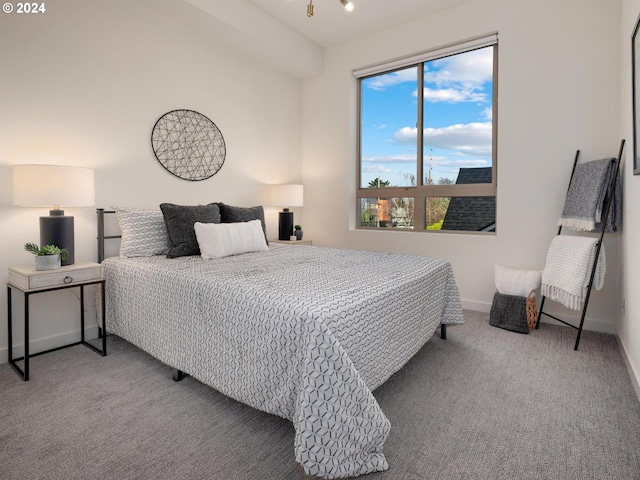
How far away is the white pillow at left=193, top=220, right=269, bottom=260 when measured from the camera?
107 inches

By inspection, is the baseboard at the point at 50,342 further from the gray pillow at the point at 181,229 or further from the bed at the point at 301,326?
the gray pillow at the point at 181,229

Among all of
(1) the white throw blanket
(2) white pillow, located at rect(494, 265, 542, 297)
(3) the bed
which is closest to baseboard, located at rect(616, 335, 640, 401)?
(1) the white throw blanket

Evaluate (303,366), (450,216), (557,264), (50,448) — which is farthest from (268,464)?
(450,216)

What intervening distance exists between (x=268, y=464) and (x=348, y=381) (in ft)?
1.67

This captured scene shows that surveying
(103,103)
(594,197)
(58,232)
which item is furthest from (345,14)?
(58,232)

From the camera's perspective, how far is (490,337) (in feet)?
9.52

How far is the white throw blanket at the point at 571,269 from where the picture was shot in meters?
2.65

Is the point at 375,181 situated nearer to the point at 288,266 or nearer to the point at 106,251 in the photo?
the point at 288,266

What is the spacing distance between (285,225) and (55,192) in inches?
94.2

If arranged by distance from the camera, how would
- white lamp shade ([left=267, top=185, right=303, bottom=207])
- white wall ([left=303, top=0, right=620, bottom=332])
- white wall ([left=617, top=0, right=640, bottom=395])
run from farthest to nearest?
white lamp shade ([left=267, top=185, right=303, bottom=207]), white wall ([left=303, top=0, right=620, bottom=332]), white wall ([left=617, top=0, right=640, bottom=395])

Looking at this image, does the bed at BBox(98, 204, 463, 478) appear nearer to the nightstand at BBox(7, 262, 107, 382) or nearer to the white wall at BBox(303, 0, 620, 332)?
the nightstand at BBox(7, 262, 107, 382)

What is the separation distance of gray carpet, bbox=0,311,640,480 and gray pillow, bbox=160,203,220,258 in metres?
0.80

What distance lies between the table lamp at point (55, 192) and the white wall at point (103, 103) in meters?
0.26

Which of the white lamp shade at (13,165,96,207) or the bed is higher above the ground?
the white lamp shade at (13,165,96,207)
